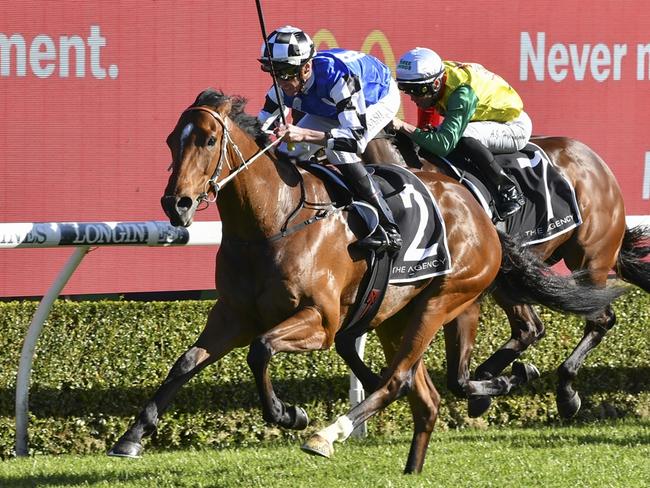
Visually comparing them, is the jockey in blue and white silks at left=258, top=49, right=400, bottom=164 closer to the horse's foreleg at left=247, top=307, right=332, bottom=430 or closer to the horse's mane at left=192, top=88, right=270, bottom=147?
the horse's mane at left=192, top=88, right=270, bottom=147

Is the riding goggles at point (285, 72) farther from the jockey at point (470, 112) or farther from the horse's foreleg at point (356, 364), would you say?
the horse's foreleg at point (356, 364)

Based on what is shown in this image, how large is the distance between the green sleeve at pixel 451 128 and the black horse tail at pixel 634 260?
1503mm

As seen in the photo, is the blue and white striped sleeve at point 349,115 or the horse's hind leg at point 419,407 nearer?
the blue and white striped sleeve at point 349,115

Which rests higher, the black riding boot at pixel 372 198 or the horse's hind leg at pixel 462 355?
the black riding boot at pixel 372 198

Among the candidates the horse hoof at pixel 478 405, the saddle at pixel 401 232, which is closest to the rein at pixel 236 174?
the saddle at pixel 401 232

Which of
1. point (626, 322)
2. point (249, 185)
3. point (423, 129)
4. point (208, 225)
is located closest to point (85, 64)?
Result: point (208, 225)

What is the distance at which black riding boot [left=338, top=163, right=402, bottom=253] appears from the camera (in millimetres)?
4938

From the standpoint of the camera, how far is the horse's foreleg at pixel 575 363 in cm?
637

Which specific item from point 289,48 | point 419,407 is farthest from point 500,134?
point 289,48

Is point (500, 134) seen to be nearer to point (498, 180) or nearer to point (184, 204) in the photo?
point (498, 180)

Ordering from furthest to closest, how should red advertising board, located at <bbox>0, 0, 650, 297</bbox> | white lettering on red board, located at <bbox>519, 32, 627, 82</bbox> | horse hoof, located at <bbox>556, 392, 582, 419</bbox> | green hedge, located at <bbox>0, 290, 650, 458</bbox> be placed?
1. white lettering on red board, located at <bbox>519, 32, 627, 82</bbox>
2. red advertising board, located at <bbox>0, 0, 650, 297</bbox>
3. horse hoof, located at <bbox>556, 392, 582, 419</bbox>
4. green hedge, located at <bbox>0, 290, 650, 458</bbox>

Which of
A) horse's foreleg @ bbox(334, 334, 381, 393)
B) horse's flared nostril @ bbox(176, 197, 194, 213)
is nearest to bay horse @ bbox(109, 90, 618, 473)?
horse's flared nostril @ bbox(176, 197, 194, 213)

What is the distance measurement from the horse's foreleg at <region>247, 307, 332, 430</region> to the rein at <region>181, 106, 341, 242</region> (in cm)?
32

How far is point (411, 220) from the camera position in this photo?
16.7ft
